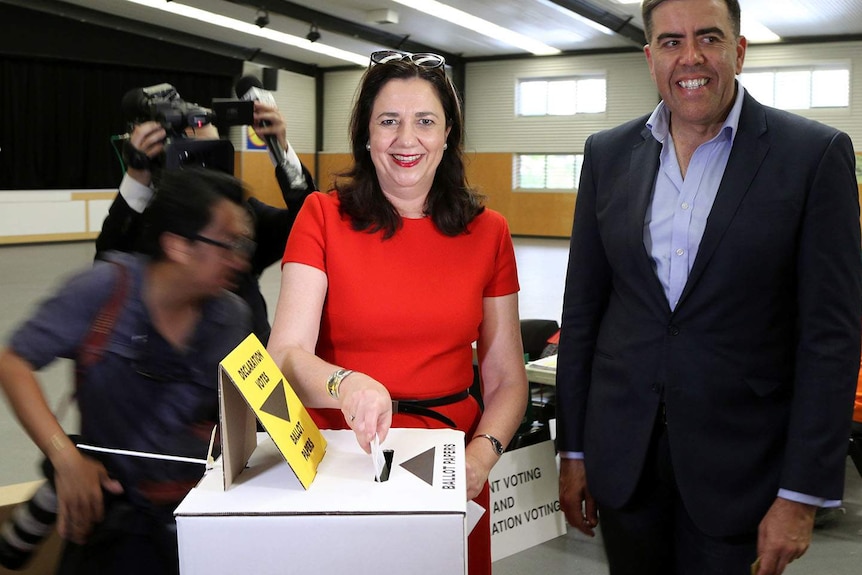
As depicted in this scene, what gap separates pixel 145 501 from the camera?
1.38 metres

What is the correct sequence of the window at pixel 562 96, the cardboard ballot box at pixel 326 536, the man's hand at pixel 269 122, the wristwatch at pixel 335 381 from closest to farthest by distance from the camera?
1. the cardboard ballot box at pixel 326 536
2. the wristwatch at pixel 335 381
3. the man's hand at pixel 269 122
4. the window at pixel 562 96

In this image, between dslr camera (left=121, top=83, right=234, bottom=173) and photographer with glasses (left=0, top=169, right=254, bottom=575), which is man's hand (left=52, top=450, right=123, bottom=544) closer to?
photographer with glasses (left=0, top=169, right=254, bottom=575)

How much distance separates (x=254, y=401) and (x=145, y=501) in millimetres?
508

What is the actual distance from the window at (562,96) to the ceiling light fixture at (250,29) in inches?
130

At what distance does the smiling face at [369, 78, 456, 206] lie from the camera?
1479mm

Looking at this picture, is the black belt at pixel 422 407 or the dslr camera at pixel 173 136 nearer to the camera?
the black belt at pixel 422 407

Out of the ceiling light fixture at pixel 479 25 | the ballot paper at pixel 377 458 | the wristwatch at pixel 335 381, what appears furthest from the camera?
the ceiling light fixture at pixel 479 25

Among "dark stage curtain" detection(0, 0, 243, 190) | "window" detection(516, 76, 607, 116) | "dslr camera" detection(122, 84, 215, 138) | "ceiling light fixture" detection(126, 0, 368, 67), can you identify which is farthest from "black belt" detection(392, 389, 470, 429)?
"window" detection(516, 76, 607, 116)

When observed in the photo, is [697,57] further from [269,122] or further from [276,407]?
[269,122]

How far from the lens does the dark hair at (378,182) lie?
4.96 ft

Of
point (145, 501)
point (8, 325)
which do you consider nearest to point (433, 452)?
point (145, 501)

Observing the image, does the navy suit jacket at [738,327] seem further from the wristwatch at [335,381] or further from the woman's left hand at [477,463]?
the wristwatch at [335,381]

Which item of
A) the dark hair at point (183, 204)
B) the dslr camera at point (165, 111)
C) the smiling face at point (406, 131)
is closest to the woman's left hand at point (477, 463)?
the smiling face at point (406, 131)

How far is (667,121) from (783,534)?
0.72 meters
